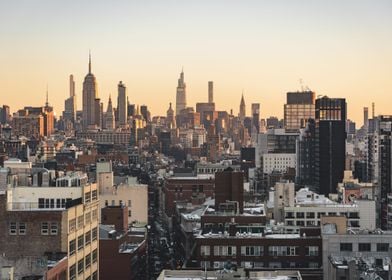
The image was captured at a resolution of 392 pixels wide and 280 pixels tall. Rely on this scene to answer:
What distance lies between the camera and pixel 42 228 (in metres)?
47.0

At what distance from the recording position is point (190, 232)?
9150 centimetres

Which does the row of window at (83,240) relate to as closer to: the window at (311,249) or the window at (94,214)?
the window at (94,214)

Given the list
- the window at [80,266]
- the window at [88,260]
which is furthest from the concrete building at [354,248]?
the window at [80,266]

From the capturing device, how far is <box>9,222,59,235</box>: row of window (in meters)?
47.0

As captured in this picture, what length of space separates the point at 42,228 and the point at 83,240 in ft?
13.3

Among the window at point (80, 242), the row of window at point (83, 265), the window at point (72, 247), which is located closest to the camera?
the window at point (72, 247)

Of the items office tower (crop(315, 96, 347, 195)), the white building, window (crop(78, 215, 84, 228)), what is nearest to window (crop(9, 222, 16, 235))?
window (crop(78, 215, 84, 228))

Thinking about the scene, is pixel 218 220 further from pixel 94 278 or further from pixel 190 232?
pixel 94 278

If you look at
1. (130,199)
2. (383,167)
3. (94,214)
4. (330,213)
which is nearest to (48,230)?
(94,214)

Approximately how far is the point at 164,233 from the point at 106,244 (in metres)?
65.6

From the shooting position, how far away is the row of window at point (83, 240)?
48.2 metres

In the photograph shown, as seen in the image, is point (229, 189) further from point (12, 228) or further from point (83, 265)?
point (12, 228)

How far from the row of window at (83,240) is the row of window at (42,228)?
1.26 meters

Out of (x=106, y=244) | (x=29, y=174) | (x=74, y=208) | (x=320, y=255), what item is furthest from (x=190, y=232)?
(x=74, y=208)
